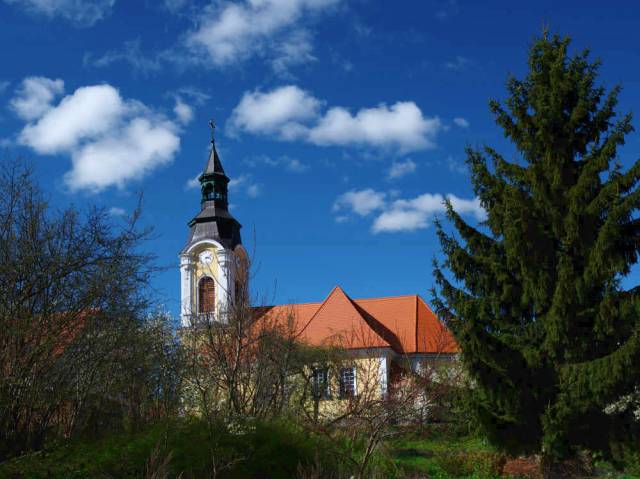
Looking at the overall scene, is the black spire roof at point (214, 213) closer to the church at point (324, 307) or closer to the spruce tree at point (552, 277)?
the church at point (324, 307)

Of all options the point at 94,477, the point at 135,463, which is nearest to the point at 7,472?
the point at 94,477

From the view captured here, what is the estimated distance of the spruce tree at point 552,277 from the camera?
589 inches

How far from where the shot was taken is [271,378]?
16.5 metres

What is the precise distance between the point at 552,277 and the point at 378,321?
73.2 ft

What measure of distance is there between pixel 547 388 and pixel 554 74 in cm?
671

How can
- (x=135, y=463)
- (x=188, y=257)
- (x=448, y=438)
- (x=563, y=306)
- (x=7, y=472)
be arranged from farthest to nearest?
(x=188, y=257) → (x=448, y=438) → (x=563, y=306) → (x=135, y=463) → (x=7, y=472)

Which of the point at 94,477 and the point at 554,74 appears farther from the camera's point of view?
the point at 554,74

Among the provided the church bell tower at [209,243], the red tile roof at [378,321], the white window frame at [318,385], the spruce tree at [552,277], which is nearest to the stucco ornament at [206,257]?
the church bell tower at [209,243]

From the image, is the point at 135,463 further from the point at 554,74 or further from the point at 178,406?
the point at 554,74

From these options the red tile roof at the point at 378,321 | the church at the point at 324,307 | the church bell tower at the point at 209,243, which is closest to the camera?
the church at the point at 324,307

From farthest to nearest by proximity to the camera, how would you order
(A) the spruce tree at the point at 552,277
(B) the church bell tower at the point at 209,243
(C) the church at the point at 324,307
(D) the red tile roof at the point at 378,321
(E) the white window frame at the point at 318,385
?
(B) the church bell tower at the point at 209,243, (D) the red tile roof at the point at 378,321, (C) the church at the point at 324,307, (E) the white window frame at the point at 318,385, (A) the spruce tree at the point at 552,277

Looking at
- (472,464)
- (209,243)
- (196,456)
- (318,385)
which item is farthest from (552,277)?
(209,243)

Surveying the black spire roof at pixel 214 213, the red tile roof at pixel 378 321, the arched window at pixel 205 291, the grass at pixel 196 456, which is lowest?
the grass at pixel 196 456

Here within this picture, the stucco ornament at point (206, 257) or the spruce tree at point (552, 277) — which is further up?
the stucco ornament at point (206, 257)
